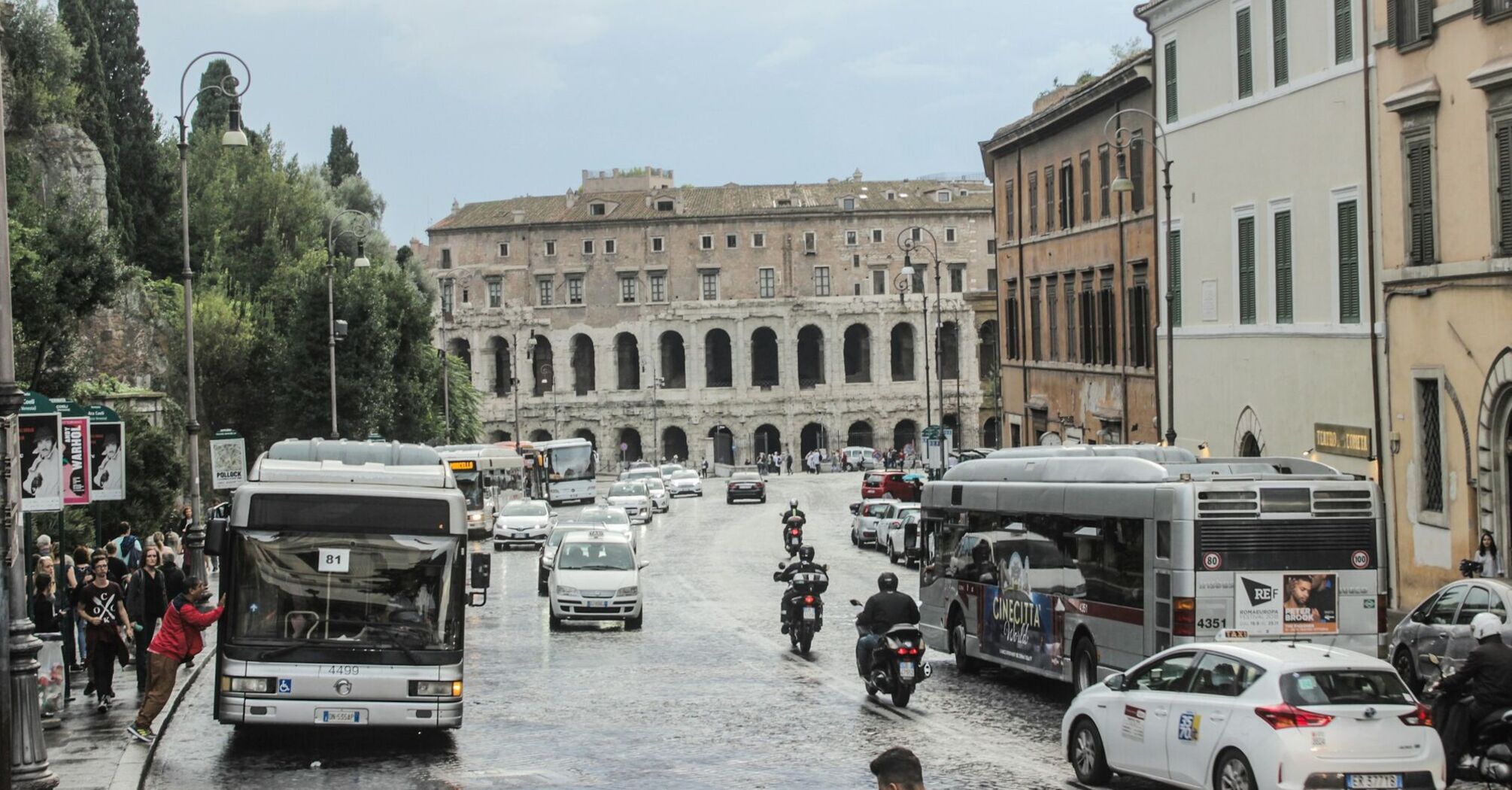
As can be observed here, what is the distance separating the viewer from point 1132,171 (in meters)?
40.2

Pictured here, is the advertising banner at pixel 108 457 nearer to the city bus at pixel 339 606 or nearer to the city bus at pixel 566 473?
the city bus at pixel 339 606

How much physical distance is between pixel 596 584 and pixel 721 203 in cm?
9037

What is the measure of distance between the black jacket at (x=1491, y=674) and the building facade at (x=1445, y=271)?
38.0ft

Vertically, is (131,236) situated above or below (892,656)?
above

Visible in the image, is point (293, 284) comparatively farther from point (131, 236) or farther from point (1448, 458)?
point (1448, 458)

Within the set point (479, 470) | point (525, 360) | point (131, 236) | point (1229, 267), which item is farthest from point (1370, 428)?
point (525, 360)

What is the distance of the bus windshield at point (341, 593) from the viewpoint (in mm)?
15070

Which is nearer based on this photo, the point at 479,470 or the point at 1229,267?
the point at 1229,267

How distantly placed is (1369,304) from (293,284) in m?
43.6

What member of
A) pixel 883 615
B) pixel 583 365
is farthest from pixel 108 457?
pixel 583 365

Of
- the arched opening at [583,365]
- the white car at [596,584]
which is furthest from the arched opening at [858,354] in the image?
the white car at [596,584]

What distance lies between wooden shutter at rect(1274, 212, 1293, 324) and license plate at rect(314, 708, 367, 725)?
2078cm

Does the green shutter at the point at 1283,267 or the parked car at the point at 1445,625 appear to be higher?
the green shutter at the point at 1283,267

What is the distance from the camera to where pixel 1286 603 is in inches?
640
